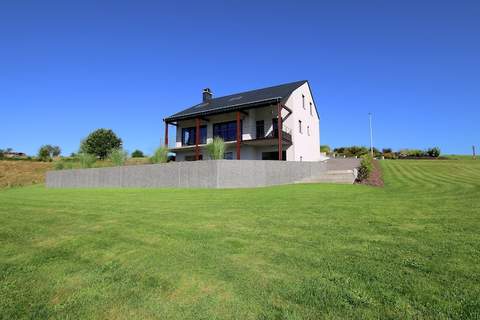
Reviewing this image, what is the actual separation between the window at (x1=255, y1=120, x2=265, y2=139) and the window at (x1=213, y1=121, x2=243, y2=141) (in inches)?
87.4

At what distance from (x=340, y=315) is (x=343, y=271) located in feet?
2.66

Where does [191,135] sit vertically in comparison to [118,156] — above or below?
above

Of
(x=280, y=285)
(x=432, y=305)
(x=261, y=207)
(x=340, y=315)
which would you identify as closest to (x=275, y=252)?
(x=280, y=285)

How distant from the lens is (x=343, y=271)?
292 cm

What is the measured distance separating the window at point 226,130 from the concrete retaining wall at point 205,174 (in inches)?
324

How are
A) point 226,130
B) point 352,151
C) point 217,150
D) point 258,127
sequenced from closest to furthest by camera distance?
point 217,150
point 258,127
point 226,130
point 352,151

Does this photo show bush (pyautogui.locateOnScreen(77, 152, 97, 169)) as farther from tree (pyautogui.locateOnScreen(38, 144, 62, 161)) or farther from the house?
tree (pyautogui.locateOnScreen(38, 144, 62, 161))

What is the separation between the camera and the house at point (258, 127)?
74.7 feet

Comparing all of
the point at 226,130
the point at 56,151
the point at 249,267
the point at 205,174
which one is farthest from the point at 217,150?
the point at 56,151

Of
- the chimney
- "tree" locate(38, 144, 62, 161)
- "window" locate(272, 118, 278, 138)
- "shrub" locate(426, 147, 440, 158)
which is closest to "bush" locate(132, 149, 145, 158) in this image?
"tree" locate(38, 144, 62, 161)

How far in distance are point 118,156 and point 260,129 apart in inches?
460

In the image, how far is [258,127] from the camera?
80.2 ft

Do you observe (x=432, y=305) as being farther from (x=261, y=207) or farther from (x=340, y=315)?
(x=261, y=207)

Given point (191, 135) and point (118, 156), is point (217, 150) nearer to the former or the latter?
point (118, 156)
